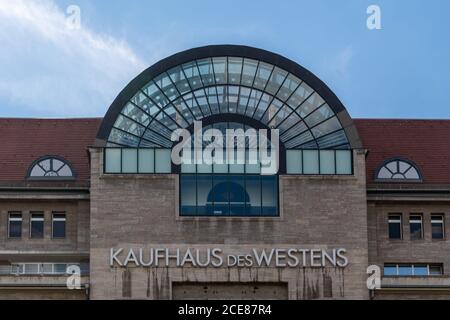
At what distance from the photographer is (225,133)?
53.6m

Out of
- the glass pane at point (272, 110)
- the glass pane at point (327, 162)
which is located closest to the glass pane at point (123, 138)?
the glass pane at point (272, 110)

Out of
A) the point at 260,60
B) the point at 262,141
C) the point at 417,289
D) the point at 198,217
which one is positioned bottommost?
the point at 417,289

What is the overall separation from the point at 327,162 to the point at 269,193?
10.0 feet

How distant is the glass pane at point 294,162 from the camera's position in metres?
53.3

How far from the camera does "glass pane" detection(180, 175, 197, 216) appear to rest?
2074 inches

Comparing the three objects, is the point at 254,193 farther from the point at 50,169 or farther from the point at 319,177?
→ the point at 50,169

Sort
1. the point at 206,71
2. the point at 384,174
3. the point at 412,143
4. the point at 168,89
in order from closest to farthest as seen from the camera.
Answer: the point at 168,89
the point at 206,71
the point at 384,174
the point at 412,143

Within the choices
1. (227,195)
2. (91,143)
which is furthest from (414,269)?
(91,143)

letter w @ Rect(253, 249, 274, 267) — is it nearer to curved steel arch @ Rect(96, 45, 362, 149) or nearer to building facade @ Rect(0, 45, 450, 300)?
building facade @ Rect(0, 45, 450, 300)

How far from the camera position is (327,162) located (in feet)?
176

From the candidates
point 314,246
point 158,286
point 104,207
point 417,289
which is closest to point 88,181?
point 104,207

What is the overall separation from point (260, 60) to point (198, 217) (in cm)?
788

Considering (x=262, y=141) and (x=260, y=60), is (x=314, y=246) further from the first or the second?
(x=260, y=60)

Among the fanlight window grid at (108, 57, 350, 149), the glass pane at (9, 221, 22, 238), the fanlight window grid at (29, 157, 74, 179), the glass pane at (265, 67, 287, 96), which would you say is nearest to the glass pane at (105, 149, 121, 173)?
the fanlight window grid at (108, 57, 350, 149)
